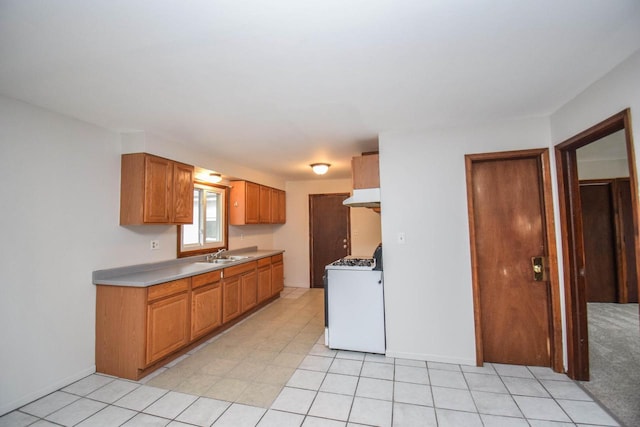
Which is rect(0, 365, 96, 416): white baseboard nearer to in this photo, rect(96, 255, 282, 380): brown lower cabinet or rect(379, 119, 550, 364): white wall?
rect(96, 255, 282, 380): brown lower cabinet

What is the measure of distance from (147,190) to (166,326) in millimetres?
1345

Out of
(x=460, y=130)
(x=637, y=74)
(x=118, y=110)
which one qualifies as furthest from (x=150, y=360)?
(x=637, y=74)

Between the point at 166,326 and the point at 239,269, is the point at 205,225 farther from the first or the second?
the point at 166,326

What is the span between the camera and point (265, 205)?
5195 mm

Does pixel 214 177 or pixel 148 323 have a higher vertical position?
pixel 214 177

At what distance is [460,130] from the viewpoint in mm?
2787

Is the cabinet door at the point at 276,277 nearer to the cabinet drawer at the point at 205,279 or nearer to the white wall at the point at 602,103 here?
the cabinet drawer at the point at 205,279

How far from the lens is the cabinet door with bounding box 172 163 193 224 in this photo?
3.21 m

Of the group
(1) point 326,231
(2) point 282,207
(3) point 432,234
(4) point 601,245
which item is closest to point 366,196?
(3) point 432,234

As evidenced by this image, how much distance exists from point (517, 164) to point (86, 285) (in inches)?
164

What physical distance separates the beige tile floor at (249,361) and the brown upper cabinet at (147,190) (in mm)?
1474

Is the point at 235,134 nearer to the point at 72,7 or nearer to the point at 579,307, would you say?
the point at 72,7

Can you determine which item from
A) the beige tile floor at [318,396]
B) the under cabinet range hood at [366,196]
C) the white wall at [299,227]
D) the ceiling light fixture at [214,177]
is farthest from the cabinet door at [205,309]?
the white wall at [299,227]

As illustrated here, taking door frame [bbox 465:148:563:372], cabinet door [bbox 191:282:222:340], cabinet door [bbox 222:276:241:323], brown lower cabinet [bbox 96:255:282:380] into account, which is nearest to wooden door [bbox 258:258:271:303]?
cabinet door [bbox 222:276:241:323]
